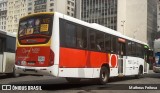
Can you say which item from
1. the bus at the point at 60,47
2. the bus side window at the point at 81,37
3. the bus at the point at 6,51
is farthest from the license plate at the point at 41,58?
the bus at the point at 6,51

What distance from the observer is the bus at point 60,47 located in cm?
1234

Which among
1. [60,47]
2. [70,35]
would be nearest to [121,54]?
[70,35]

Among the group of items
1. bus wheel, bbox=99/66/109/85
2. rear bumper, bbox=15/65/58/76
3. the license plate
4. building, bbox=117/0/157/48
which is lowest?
bus wheel, bbox=99/66/109/85

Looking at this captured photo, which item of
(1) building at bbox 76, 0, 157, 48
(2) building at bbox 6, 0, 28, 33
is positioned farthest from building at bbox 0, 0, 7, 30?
(1) building at bbox 76, 0, 157, 48

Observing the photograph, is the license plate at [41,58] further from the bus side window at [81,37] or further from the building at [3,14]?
the building at [3,14]

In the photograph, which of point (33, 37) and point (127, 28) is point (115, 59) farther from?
point (127, 28)

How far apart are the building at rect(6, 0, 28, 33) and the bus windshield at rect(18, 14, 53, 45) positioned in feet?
469

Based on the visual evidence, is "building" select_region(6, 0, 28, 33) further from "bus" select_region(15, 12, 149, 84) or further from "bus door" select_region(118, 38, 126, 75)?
"bus" select_region(15, 12, 149, 84)

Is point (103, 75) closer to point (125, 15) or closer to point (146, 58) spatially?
point (146, 58)

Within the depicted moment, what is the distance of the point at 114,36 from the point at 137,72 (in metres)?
5.32

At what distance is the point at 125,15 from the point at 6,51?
103324 mm

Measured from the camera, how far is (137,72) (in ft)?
71.6

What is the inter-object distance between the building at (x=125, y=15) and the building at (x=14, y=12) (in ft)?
132

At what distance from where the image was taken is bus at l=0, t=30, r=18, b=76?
19.4 m
